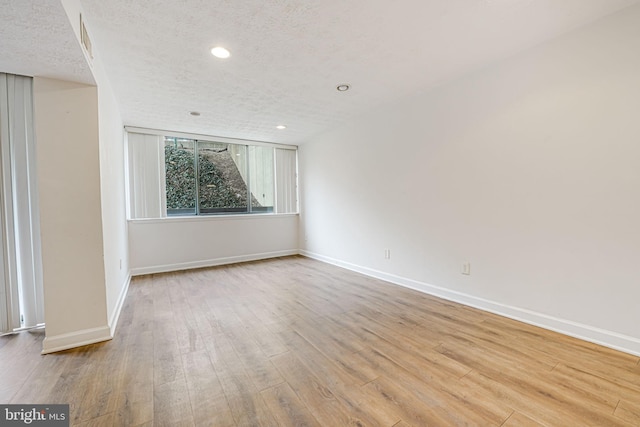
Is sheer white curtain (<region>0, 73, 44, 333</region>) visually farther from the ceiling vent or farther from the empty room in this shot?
the ceiling vent

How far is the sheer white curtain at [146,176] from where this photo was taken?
14.3 ft

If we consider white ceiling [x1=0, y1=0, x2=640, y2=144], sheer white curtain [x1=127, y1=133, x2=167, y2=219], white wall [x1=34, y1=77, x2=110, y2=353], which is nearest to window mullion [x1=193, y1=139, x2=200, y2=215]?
sheer white curtain [x1=127, y1=133, x2=167, y2=219]

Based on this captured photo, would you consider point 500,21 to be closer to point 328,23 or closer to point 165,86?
point 328,23

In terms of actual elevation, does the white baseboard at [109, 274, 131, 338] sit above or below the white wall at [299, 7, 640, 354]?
below

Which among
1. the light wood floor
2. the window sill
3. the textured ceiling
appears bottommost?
the light wood floor

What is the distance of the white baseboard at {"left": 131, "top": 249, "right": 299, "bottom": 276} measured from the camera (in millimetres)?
4477

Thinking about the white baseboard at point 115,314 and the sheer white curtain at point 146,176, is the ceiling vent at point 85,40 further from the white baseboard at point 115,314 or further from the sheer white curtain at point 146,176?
the sheer white curtain at point 146,176

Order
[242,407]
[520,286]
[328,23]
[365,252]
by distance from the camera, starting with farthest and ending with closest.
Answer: [365,252]
[520,286]
[328,23]
[242,407]

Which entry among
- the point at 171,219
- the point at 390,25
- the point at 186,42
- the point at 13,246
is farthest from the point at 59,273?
the point at 390,25

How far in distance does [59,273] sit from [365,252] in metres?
3.48

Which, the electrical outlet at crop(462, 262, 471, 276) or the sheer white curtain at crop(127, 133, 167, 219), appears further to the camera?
the sheer white curtain at crop(127, 133, 167, 219)

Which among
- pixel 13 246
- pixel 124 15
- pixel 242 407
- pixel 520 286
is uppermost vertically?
pixel 124 15

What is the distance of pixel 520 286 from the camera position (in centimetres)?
254

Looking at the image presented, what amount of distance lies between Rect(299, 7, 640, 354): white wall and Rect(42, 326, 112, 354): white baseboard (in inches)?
126
